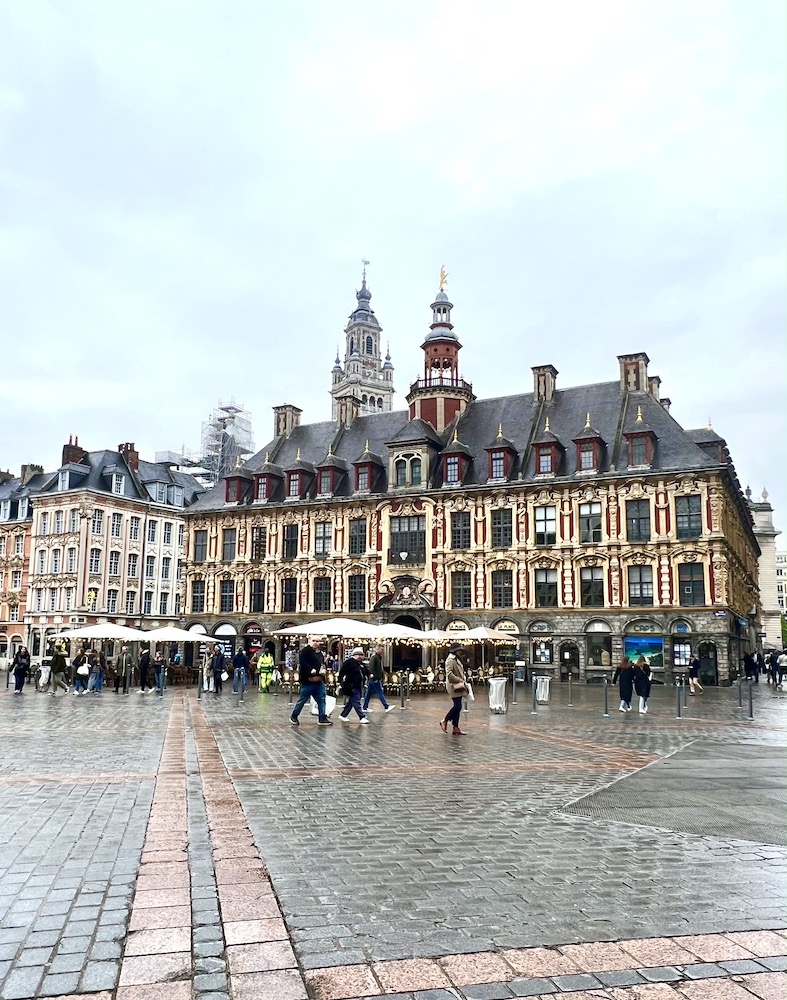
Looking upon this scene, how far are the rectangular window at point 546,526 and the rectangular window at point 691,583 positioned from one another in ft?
21.2

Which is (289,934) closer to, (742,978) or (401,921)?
(401,921)

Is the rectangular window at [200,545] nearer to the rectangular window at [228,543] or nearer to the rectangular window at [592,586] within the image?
the rectangular window at [228,543]

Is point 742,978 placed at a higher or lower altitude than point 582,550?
lower

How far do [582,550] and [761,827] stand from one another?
34935 mm

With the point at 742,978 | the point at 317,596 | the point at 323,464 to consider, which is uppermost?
the point at 323,464

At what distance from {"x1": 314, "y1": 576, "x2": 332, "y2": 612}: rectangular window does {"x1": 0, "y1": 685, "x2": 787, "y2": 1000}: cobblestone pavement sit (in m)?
35.4

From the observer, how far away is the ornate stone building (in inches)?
1604

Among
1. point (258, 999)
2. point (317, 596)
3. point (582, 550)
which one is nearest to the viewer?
point (258, 999)

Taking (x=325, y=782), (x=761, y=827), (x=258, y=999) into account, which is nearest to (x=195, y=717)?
(x=325, y=782)

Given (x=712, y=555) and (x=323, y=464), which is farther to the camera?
(x=323, y=464)

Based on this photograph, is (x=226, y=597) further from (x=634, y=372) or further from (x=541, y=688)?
(x=541, y=688)

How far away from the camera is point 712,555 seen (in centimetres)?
3978

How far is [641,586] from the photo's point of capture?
41.3 m

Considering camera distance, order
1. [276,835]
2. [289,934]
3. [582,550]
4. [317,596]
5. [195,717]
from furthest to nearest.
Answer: [317,596], [582,550], [195,717], [276,835], [289,934]
